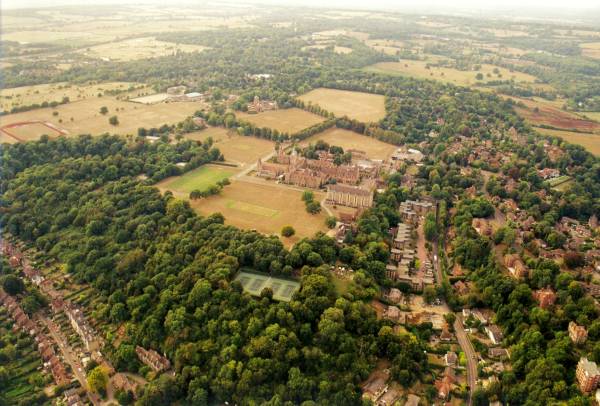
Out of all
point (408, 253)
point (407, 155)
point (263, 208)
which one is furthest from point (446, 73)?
point (408, 253)

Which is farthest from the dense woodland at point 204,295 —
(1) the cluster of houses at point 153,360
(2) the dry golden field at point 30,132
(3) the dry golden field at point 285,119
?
(3) the dry golden field at point 285,119

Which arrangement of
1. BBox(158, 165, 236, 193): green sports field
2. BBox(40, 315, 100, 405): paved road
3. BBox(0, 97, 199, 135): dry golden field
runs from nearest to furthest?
BBox(40, 315, 100, 405): paved road, BBox(158, 165, 236, 193): green sports field, BBox(0, 97, 199, 135): dry golden field

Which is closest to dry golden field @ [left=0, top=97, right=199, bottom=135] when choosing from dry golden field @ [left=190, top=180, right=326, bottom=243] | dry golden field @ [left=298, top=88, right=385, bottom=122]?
dry golden field @ [left=298, top=88, right=385, bottom=122]

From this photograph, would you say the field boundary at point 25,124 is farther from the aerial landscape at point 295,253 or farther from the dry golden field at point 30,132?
the aerial landscape at point 295,253

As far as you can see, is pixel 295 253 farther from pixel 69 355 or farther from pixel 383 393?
pixel 69 355

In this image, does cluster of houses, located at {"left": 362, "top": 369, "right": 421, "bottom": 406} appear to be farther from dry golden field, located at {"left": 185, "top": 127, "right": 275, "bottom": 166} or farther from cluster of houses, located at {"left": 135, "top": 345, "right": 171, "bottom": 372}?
dry golden field, located at {"left": 185, "top": 127, "right": 275, "bottom": 166}

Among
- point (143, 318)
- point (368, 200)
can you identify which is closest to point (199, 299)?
point (143, 318)

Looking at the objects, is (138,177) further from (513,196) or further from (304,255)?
(513,196)
